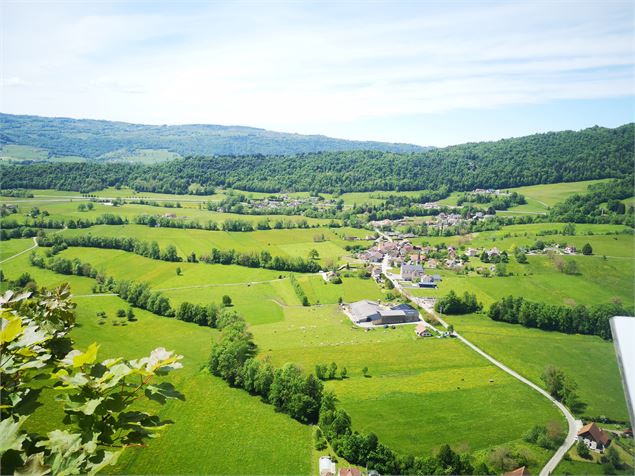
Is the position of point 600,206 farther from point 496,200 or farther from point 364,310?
point 364,310

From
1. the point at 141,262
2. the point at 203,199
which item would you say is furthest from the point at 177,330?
the point at 203,199

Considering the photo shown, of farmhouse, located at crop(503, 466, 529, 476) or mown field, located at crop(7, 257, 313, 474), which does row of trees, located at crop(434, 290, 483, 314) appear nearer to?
mown field, located at crop(7, 257, 313, 474)

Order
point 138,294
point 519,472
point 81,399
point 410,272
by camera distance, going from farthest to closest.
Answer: point 410,272, point 138,294, point 519,472, point 81,399

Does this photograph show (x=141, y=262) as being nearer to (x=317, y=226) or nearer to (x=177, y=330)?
(x=177, y=330)

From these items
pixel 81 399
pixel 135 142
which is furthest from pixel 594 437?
pixel 135 142

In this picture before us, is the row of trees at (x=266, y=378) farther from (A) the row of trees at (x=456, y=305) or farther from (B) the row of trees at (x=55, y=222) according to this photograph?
(B) the row of trees at (x=55, y=222)

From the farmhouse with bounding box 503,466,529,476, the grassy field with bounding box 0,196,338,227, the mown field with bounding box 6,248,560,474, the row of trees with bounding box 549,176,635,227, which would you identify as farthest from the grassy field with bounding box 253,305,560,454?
the row of trees with bounding box 549,176,635,227
